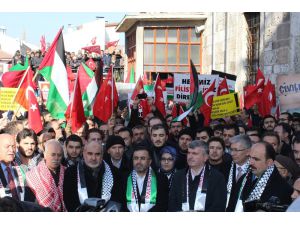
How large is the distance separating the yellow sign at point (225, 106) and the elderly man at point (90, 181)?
197 inches

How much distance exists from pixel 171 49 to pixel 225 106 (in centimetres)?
1725

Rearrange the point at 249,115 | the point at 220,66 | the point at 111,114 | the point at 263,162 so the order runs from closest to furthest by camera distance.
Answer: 1. the point at 263,162
2. the point at 111,114
3. the point at 249,115
4. the point at 220,66

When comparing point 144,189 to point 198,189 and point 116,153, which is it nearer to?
point 198,189

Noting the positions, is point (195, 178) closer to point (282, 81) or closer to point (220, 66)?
point (282, 81)

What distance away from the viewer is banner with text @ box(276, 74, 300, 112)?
11.2 meters

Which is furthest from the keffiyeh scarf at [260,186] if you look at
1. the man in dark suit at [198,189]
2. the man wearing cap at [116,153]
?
the man wearing cap at [116,153]

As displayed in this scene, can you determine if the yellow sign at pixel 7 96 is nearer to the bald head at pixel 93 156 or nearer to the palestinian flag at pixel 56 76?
the palestinian flag at pixel 56 76

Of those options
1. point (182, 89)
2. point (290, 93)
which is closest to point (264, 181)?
point (290, 93)

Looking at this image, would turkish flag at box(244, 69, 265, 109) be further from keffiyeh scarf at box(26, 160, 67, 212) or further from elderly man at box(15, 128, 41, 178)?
keffiyeh scarf at box(26, 160, 67, 212)

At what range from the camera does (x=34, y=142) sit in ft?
22.1

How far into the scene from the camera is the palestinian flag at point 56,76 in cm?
1002
